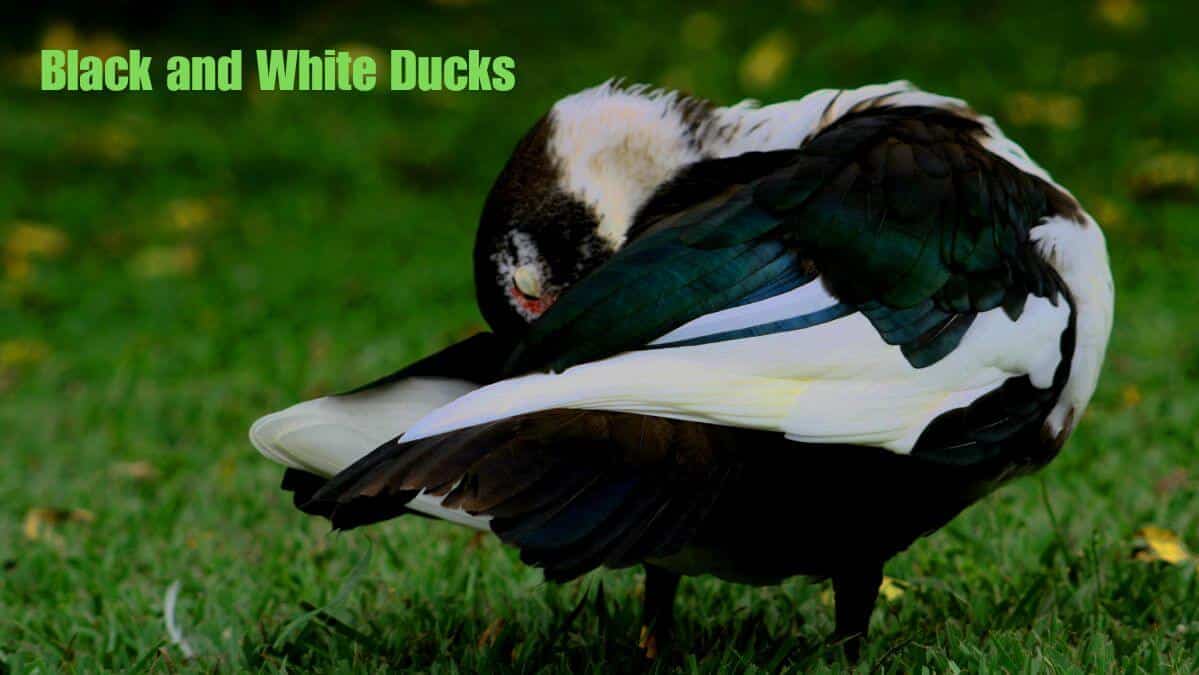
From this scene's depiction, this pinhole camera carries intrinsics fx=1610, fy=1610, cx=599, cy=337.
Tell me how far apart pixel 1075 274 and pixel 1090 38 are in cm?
672

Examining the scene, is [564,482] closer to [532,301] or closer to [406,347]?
[532,301]

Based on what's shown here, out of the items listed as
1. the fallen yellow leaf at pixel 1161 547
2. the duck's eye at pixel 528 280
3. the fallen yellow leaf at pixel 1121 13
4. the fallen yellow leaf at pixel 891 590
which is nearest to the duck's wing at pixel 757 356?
the duck's eye at pixel 528 280

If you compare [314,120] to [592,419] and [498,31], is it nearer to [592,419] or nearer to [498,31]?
[498,31]

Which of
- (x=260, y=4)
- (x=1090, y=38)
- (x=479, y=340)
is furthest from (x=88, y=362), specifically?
(x=1090, y=38)

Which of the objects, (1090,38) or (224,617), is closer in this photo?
(224,617)

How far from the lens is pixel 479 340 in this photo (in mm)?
2746

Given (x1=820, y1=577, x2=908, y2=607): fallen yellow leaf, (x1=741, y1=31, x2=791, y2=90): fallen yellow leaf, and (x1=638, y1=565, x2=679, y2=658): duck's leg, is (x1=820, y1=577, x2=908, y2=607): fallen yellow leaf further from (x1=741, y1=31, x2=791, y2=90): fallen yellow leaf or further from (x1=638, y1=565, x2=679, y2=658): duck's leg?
(x1=741, y1=31, x2=791, y2=90): fallen yellow leaf

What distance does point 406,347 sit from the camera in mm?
5852

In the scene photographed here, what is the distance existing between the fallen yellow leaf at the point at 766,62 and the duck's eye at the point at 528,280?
6.07m

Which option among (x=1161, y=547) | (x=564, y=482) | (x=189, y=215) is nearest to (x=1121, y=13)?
(x=189, y=215)

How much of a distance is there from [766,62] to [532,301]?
6.38m

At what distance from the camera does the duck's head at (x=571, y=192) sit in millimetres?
2639

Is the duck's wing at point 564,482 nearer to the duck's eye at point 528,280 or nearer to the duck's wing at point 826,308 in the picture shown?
the duck's wing at point 826,308

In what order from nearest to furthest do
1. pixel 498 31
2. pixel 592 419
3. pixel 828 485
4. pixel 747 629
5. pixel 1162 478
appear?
1. pixel 592 419
2. pixel 828 485
3. pixel 747 629
4. pixel 1162 478
5. pixel 498 31
